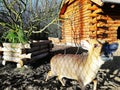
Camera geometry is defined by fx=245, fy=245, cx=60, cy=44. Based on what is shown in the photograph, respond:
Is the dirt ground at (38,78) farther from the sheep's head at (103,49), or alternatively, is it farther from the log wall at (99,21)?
the log wall at (99,21)

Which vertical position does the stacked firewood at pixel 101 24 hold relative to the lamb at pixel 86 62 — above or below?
above

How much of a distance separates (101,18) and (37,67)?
16.0 feet

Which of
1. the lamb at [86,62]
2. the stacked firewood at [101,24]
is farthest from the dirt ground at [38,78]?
the stacked firewood at [101,24]

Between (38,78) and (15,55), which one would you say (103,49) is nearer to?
(38,78)

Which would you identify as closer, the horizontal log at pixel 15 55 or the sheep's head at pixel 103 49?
the sheep's head at pixel 103 49

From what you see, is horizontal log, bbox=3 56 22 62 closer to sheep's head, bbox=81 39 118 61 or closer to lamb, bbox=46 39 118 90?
lamb, bbox=46 39 118 90

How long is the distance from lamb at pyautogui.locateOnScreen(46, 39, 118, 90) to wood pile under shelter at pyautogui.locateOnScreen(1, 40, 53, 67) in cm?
211

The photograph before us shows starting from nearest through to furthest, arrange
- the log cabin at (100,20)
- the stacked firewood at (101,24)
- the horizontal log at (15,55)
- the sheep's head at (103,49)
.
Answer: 1. the sheep's head at (103,49)
2. the horizontal log at (15,55)
3. the log cabin at (100,20)
4. the stacked firewood at (101,24)

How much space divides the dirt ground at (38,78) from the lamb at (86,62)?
1.13ft

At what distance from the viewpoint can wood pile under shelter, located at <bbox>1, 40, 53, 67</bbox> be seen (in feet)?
28.5

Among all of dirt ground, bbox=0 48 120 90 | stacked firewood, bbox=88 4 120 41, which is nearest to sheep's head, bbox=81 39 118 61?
dirt ground, bbox=0 48 120 90

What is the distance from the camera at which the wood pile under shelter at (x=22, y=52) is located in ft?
28.5

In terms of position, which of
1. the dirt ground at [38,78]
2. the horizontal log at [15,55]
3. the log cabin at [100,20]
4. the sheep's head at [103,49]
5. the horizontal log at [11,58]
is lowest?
the dirt ground at [38,78]

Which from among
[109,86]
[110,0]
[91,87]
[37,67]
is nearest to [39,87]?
[91,87]
